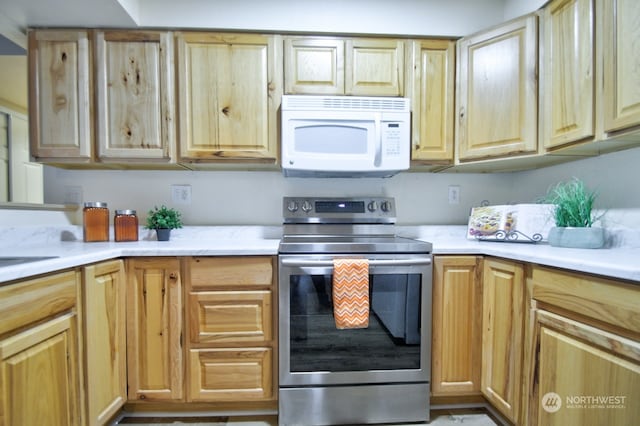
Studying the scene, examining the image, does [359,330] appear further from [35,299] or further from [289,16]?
[289,16]

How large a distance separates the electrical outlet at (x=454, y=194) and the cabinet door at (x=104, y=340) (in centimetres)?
197

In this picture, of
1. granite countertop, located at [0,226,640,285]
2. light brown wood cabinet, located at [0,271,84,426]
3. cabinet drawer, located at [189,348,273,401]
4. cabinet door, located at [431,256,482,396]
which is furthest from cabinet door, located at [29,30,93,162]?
cabinet door, located at [431,256,482,396]

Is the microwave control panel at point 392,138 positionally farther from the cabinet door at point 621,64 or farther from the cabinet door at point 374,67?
the cabinet door at point 621,64

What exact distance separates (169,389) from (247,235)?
0.88 metres

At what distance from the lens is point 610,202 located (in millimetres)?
1416

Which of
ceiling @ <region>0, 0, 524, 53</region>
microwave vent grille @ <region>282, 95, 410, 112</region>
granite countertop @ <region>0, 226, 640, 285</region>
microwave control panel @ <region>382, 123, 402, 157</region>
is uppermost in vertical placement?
ceiling @ <region>0, 0, 524, 53</region>

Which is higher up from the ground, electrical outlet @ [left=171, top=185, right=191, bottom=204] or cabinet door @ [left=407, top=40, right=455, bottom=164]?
cabinet door @ [left=407, top=40, right=455, bottom=164]

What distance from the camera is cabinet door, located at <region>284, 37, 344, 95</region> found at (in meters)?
1.62

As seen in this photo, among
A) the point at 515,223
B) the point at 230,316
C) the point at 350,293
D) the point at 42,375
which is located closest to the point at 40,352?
the point at 42,375

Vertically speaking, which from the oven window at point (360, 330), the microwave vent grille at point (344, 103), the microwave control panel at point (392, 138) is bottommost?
the oven window at point (360, 330)

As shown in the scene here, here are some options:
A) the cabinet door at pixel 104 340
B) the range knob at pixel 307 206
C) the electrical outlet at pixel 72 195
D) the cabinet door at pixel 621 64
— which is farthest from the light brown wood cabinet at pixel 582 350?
the electrical outlet at pixel 72 195

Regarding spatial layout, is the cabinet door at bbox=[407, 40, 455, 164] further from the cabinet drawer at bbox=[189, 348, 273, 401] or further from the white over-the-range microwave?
the cabinet drawer at bbox=[189, 348, 273, 401]

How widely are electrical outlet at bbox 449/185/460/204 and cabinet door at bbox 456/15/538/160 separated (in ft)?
1.20

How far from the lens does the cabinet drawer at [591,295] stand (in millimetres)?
812
